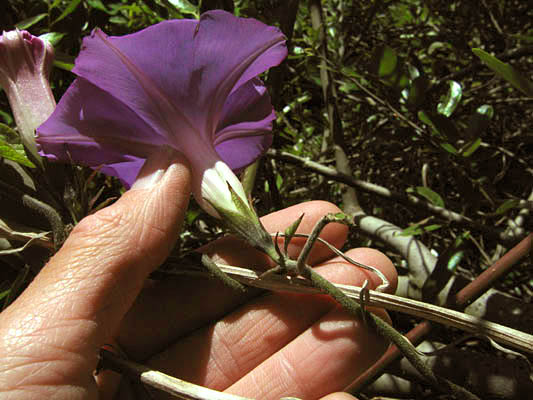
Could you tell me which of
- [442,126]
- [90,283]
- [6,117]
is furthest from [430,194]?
[6,117]

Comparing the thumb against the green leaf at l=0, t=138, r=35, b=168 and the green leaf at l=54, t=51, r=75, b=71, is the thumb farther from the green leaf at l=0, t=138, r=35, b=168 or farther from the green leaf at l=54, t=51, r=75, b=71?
the green leaf at l=54, t=51, r=75, b=71

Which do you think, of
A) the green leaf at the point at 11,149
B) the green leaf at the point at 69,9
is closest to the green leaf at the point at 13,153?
the green leaf at the point at 11,149

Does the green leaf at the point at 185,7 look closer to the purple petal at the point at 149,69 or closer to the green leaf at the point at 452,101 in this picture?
the purple petal at the point at 149,69

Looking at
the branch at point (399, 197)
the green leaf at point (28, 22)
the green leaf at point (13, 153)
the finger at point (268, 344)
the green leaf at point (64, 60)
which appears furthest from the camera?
the branch at point (399, 197)

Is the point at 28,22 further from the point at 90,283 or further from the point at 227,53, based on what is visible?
the point at 90,283

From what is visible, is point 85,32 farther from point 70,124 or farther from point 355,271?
point 355,271

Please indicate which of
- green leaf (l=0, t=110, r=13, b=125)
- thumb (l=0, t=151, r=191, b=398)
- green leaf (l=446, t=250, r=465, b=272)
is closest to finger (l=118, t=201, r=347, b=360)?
thumb (l=0, t=151, r=191, b=398)

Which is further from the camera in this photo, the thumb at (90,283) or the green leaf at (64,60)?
the green leaf at (64,60)
